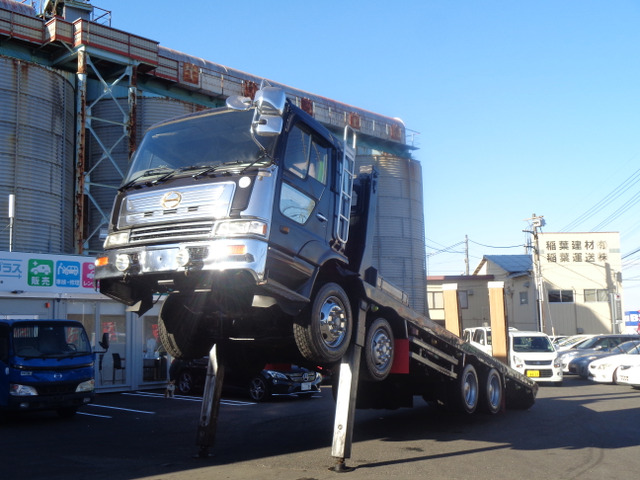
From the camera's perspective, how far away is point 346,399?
25.0ft

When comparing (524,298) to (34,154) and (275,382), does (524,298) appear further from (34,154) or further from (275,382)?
(34,154)

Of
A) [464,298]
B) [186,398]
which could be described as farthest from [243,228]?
[464,298]

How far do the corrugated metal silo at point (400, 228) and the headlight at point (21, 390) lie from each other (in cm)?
2602

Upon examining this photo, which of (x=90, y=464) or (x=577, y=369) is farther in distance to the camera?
(x=577, y=369)

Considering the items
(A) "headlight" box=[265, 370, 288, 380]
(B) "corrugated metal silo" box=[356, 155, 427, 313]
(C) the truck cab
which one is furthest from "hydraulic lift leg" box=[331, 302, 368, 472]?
(B) "corrugated metal silo" box=[356, 155, 427, 313]

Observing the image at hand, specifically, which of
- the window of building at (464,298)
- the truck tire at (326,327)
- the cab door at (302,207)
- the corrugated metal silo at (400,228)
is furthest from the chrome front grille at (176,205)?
the window of building at (464,298)

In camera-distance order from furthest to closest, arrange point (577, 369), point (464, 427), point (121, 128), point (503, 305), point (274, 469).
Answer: point (121, 128) → point (577, 369) → point (503, 305) → point (464, 427) → point (274, 469)

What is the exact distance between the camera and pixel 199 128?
7.18m

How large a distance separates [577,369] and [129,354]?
15984 mm

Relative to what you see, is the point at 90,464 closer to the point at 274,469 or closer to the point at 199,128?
the point at 274,469

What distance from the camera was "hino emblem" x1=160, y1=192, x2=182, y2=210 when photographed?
261 inches

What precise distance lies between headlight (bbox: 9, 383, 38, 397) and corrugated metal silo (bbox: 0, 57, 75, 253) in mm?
11882

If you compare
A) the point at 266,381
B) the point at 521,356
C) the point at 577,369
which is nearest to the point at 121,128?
the point at 266,381

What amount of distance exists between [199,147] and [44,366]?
7870 mm
